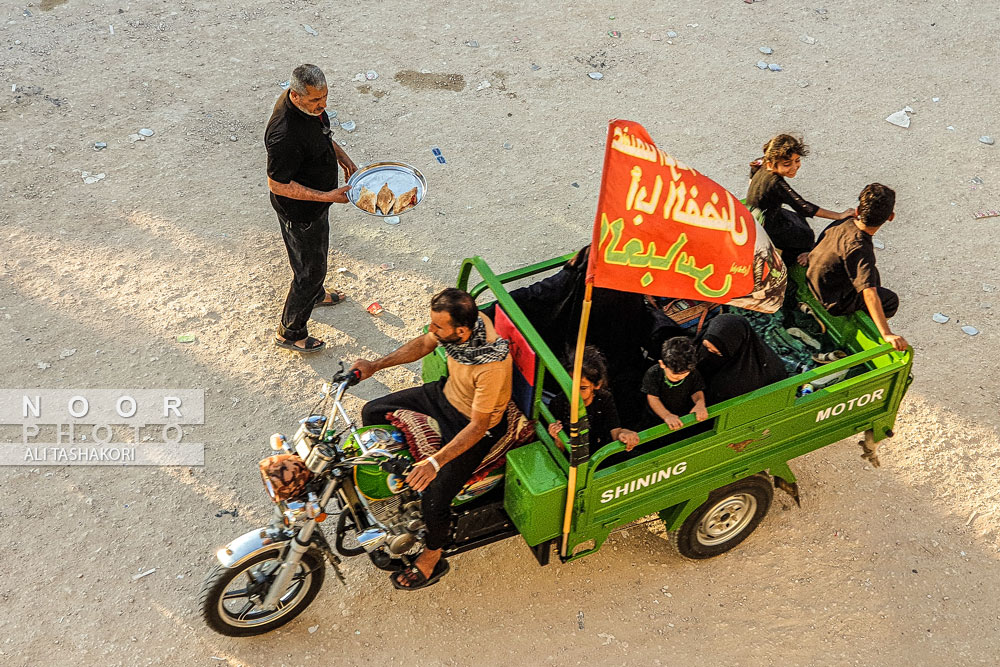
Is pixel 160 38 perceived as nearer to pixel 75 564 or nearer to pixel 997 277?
pixel 75 564

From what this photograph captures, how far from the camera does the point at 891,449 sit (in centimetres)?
531

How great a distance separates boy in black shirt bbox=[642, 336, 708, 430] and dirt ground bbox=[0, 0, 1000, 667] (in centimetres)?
103

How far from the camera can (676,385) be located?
4.06 m

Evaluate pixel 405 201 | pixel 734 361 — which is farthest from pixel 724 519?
pixel 405 201

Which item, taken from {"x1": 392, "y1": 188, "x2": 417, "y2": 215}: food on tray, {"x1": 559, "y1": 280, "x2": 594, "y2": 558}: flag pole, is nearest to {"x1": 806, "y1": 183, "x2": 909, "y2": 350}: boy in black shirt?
{"x1": 559, "y1": 280, "x2": 594, "y2": 558}: flag pole

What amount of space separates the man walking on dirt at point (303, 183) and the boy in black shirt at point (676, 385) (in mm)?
2061

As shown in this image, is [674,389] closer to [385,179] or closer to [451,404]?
[451,404]

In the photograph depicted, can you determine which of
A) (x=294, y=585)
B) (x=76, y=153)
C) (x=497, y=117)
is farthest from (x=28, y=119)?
(x=294, y=585)

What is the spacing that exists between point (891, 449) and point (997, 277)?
2015mm

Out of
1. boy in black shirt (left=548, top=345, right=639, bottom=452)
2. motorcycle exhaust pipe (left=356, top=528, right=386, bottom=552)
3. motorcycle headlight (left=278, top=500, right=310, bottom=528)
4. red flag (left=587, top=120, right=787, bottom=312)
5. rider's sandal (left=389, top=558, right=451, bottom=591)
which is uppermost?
red flag (left=587, top=120, right=787, bottom=312)

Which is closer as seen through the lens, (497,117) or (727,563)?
(727,563)

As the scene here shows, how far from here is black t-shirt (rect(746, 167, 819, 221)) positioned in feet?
16.9

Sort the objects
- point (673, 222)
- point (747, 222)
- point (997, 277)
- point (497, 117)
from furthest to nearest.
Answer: point (497, 117), point (997, 277), point (747, 222), point (673, 222)

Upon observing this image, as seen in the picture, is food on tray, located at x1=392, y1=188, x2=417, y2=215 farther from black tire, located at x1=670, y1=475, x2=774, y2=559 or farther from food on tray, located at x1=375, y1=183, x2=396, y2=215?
black tire, located at x1=670, y1=475, x2=774, y2=559
